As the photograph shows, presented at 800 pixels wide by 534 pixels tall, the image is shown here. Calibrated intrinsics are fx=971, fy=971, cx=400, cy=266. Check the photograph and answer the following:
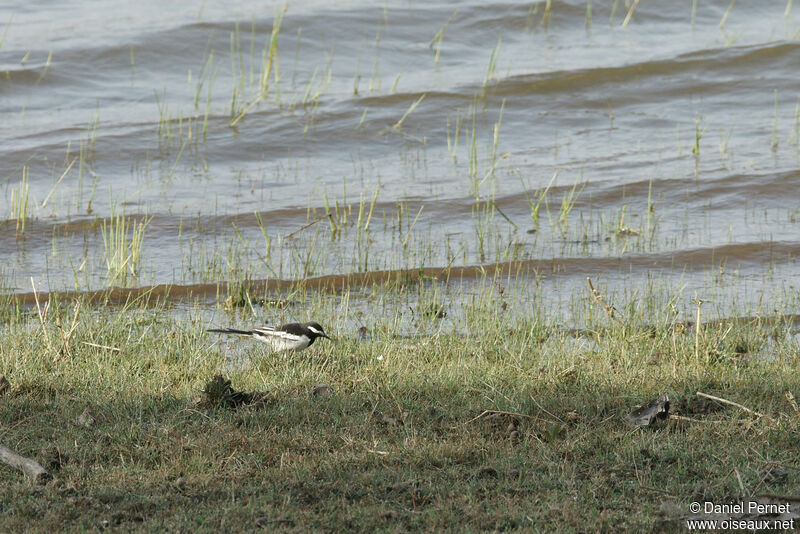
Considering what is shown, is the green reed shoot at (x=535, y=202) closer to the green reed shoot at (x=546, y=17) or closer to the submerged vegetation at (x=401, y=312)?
the submerged vegetation at (x=401, y=312)

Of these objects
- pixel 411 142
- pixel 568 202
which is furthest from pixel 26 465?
pixel 411 142

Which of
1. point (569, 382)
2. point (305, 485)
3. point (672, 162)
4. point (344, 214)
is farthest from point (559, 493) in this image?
point (672, 162)

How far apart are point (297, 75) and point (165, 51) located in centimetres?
244

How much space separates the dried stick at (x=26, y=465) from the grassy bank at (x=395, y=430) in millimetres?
49

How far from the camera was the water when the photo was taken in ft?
29.7

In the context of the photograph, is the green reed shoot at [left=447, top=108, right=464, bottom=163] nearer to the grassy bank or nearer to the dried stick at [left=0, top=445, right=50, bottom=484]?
the grassy bank

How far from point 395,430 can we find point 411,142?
9.04 metres

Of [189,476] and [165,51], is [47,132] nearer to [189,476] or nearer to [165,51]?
[165,51]

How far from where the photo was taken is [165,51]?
1667 centimetres

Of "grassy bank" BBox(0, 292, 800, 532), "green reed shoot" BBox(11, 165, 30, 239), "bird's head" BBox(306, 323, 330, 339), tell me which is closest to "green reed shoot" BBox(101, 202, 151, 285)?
"green reed shoot" BBox(11, 165, 30, 239)

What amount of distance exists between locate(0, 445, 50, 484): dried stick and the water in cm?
401

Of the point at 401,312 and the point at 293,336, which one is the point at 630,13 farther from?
the point at 293,336

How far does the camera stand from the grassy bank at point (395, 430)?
12.5 feet

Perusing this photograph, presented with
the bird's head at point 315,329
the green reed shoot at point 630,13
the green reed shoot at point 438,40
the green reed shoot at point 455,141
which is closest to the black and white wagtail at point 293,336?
the bird's head at point 315,329
